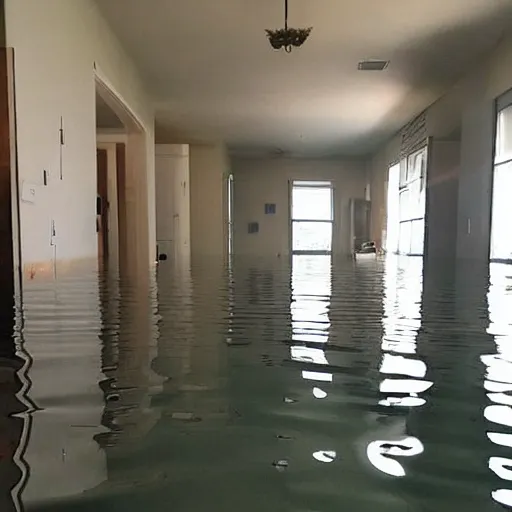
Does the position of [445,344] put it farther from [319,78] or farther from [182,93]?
[182,93]

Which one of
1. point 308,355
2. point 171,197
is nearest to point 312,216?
point 171,197

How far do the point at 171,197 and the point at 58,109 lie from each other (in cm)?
398

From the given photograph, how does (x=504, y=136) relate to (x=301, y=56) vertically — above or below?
below

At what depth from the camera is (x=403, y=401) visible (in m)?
0.49

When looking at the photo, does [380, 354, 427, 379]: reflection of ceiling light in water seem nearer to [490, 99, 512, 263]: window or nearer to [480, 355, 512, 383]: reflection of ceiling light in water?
[480, 355, 512, 383]: reflection of ceiling light in water

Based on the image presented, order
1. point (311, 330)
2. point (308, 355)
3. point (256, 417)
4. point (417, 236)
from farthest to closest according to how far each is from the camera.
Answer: point (417, 236) < point (311, 330) < point (308, 355) < point (256, 417)

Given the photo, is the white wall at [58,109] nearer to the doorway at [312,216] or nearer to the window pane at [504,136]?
the window pane at [504,136]

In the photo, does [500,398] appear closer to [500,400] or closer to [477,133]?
[500,400]

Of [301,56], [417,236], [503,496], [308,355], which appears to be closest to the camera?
[503,496]

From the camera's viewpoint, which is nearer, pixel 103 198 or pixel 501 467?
pixel 501 467

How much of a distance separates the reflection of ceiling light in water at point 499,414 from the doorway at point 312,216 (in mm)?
9193

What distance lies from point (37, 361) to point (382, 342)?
0.48m

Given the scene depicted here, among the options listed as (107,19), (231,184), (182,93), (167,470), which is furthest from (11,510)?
(231,184)

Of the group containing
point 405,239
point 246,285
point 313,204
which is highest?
point 313,204
